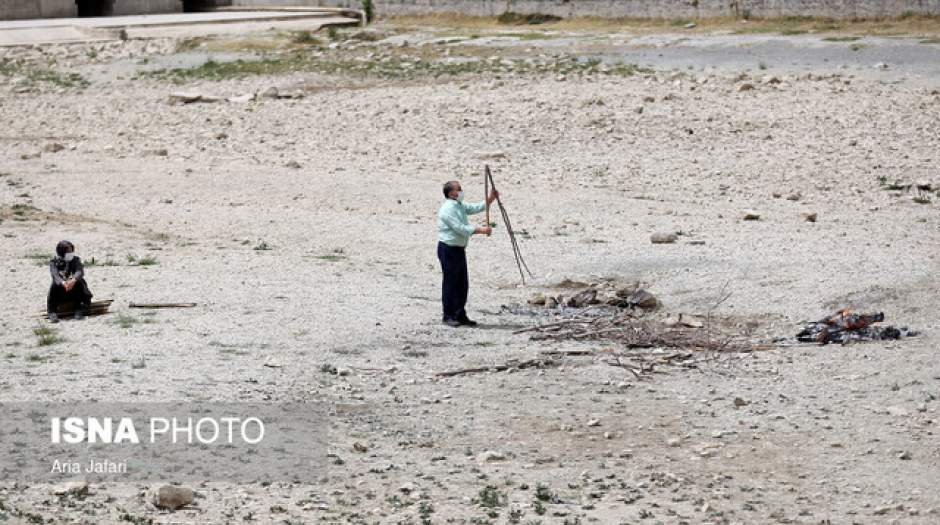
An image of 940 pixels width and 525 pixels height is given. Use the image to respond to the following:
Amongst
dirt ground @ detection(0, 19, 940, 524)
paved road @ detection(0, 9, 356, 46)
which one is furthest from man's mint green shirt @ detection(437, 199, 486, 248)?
paved road @ detection(0, 9, 356, 46)

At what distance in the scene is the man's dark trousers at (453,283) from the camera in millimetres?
13352

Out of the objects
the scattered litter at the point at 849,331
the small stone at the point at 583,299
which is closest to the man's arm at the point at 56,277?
the small stone at the point at 583,299

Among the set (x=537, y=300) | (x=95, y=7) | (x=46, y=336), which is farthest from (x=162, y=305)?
(x=95, y=7)

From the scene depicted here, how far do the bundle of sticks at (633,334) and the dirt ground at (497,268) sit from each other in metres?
0.29

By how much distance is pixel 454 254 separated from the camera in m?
13.5

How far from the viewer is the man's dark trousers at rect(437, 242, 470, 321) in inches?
526

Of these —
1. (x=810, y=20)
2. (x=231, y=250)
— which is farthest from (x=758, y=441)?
(x=810, y=20)

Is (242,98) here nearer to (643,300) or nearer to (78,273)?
(78,273)

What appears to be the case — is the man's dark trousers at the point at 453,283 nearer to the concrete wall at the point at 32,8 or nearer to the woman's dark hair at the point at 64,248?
the woman's dark hair at the point at 64,248

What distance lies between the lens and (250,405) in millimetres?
10930

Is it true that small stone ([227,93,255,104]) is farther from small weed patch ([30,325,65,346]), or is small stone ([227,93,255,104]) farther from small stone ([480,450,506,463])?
small stone ([480,450,506,463])

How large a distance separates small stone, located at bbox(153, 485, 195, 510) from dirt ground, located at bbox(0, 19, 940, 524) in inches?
3.4

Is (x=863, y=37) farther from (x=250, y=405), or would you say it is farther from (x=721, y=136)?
(x=250, y=405)

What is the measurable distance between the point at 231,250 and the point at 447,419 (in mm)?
6551
